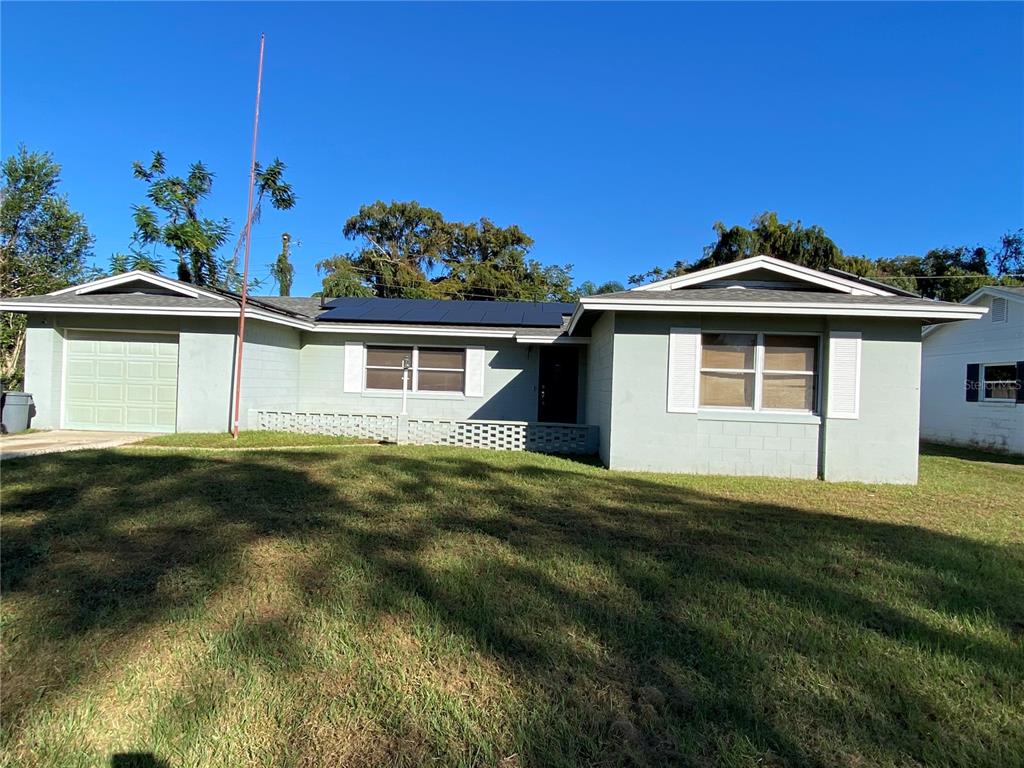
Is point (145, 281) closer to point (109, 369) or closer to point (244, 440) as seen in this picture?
point (109, 369)

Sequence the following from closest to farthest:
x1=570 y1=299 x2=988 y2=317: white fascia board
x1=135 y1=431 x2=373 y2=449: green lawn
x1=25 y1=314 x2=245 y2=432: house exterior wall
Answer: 1. x1=570 y1=299 x2=988 y2=317: white fascia board
2. x1=135 y1=431 x2=373 y2=449: green lawn
3. x1=25 y1=314 x2=245 y2=432: house exterior wall

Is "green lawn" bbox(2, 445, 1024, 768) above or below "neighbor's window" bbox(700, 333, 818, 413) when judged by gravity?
below

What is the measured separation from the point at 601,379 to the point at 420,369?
4905 mm

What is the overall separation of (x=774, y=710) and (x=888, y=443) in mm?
7764

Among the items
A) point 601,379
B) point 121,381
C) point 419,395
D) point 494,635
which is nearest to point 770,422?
point 601,379

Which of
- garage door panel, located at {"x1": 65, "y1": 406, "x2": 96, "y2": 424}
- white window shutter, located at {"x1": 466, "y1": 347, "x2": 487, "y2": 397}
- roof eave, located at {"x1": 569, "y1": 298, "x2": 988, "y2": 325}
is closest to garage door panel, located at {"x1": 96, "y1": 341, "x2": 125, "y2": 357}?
garage door panel, located at {"x1": 65, "y1": 406, "x2": 96, "y2": 424}

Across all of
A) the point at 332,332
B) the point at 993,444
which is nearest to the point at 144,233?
the point at 332,332

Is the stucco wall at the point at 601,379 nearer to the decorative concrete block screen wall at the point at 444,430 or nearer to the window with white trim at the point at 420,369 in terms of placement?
the decorative concrete block screen wall at the point at 444,430

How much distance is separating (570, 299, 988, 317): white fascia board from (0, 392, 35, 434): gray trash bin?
443 inches

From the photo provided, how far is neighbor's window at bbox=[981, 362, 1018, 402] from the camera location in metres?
13.6

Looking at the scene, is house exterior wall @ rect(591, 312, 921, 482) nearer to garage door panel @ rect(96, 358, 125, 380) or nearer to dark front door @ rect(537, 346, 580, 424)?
dark front door @ rect(537, 346, 580, 424)

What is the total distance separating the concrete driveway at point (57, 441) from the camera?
8.66 meters

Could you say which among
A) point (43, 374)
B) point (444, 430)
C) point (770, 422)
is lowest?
point (444, 430)

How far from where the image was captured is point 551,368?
44.5 ft
